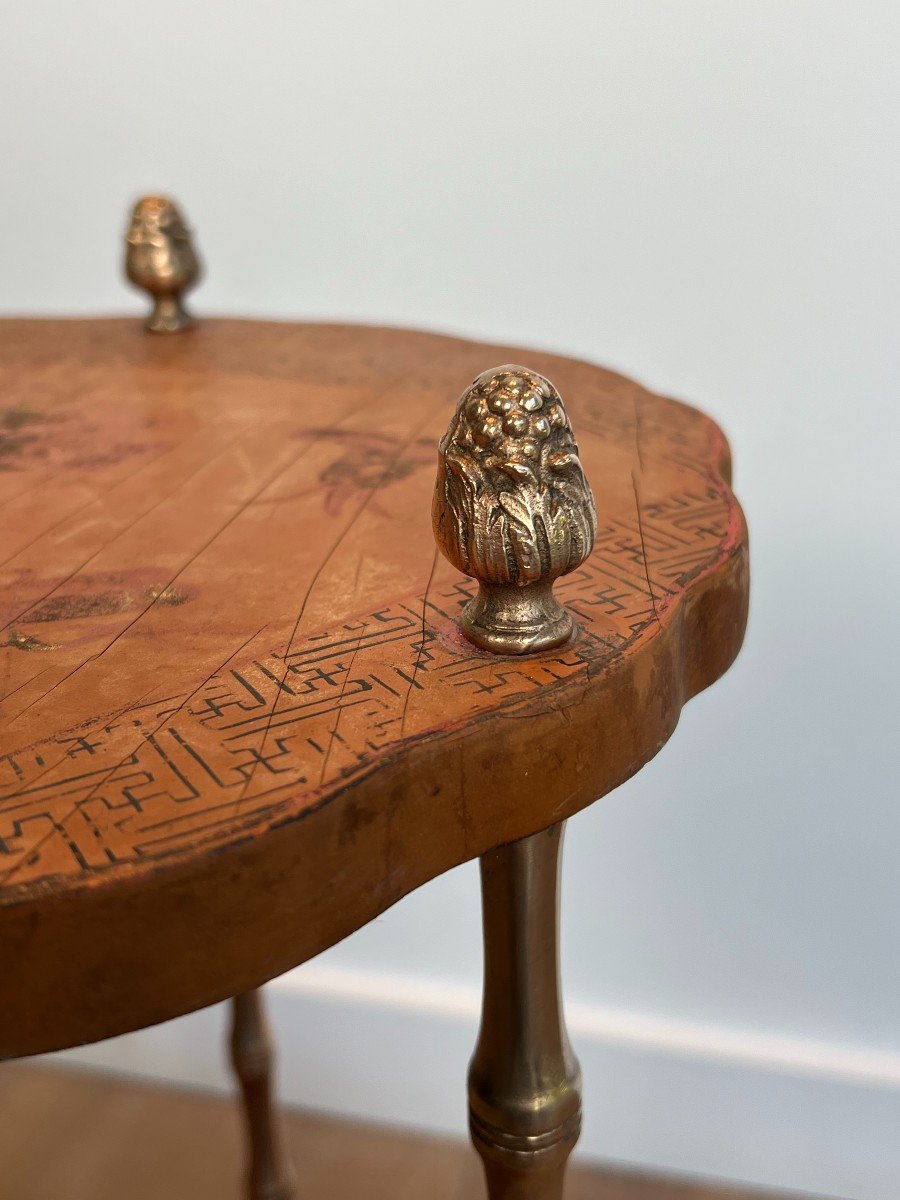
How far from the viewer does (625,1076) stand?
176 centimetres

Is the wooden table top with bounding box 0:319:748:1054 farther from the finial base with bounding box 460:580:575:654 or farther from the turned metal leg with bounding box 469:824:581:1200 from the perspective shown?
the turned metal leg with bounding box 469:824:581:1200

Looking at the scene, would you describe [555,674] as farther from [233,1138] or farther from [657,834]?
[233,1138]

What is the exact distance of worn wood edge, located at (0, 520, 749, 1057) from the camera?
24.6 inches

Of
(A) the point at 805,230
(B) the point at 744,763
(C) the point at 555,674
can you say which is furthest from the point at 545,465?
(B) the point at 744,763

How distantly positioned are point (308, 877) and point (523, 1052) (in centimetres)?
29

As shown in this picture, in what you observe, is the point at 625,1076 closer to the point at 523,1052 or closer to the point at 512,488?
the point at 523,1052

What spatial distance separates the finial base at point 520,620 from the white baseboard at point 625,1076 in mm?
1087

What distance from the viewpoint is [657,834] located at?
1706 millimetres

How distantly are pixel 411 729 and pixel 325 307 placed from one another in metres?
1.11

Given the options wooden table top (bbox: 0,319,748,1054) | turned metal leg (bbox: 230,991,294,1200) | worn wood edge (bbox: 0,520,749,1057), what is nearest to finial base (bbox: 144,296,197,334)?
wooden table top (bbox: 0,319,748,1054)

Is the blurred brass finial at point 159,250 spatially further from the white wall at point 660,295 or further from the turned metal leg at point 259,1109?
the turned metal leg at point 259,1109

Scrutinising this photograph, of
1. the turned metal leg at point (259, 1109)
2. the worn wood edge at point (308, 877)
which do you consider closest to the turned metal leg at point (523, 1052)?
the worn wood edge at point (308, 877)

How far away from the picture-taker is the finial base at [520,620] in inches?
30.3

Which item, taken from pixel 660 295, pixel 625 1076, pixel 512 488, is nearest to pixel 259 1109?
pixel 625 1076
